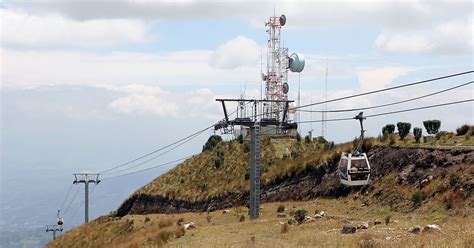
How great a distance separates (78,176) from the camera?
87.9 m

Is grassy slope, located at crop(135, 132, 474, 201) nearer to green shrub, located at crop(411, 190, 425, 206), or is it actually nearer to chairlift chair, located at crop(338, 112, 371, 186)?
green shrub, located at crop(411, 190, 425, 206)

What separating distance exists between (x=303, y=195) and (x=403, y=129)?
10.6 m

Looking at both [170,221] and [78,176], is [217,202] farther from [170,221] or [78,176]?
[78,176]

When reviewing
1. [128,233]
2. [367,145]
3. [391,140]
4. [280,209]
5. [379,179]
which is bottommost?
[128,233]

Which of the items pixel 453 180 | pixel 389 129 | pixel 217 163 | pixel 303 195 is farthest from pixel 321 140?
pixel 453 180

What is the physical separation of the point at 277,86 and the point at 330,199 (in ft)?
88.5

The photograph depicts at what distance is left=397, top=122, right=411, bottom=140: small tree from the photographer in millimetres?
53500

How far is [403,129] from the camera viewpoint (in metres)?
53.8

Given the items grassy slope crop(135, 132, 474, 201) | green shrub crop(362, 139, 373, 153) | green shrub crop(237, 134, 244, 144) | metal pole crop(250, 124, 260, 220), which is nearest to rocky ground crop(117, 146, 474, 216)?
green shrub crop(362, 139, 373, 153)

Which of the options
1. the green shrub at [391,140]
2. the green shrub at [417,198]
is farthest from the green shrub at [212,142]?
the green shrub at [417,198]

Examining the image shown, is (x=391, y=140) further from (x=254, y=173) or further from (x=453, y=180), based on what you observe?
(x=254, y=173)

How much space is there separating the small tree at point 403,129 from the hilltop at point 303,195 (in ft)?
5.75

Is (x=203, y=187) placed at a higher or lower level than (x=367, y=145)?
lower

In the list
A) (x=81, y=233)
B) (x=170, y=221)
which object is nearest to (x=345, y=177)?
(x=170, y=221)
